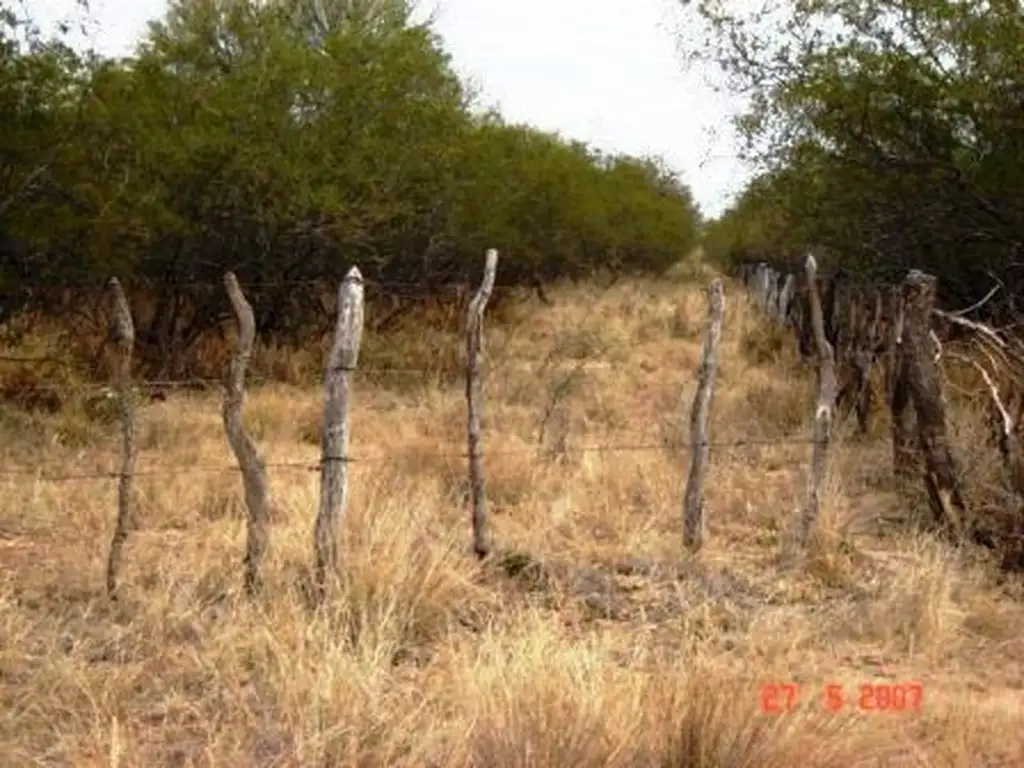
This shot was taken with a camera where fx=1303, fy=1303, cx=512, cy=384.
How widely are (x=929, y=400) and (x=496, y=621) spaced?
9.79 feet

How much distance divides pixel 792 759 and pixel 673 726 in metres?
0.35

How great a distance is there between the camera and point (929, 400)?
7.08 m

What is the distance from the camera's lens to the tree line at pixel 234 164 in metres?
11.2

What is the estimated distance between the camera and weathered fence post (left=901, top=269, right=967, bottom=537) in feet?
23.3

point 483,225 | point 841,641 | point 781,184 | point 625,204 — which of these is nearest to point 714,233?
point 625,204

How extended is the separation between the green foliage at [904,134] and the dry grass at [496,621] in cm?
308

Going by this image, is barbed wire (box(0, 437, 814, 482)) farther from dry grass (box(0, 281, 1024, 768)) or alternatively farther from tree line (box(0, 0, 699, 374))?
tree line (box(0, 0, 699, 374))

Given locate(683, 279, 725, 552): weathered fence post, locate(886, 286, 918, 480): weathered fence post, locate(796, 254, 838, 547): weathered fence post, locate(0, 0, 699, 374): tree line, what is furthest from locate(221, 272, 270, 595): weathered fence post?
locate(0, 0, 699, 374): tree line

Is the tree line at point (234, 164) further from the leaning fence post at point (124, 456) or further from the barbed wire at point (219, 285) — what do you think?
the leaning fence post at point (124, 456)

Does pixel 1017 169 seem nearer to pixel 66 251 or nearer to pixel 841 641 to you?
pixel 841 641

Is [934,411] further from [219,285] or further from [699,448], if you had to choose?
[219,285]

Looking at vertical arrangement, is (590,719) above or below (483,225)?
below

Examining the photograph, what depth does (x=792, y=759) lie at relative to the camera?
3744 millimetres
